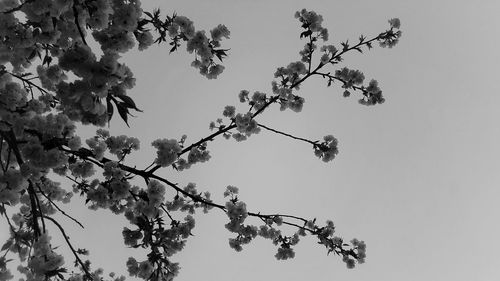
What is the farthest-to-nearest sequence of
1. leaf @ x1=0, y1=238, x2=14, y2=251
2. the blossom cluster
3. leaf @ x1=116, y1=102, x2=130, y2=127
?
1. the blossom cluster
2. leaf @ x1=0, y1=238, x2=14, y2=251
3. leaf @ x1=116, y1=102, x2=130, y2=127

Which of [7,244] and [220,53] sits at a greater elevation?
[220,53]

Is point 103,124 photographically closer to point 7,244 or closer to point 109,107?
point 109,107

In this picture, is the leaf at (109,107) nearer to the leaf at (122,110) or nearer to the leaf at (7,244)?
the leaf at (122,110)

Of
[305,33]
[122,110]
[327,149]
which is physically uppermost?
[305,33]

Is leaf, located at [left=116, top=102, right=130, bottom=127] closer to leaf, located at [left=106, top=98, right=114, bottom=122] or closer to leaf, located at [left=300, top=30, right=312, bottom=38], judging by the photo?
leaf, located at [left=106, top=98, right=114, bottom=122]

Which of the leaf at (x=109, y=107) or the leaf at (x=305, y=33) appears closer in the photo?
the leaf at (x=109, y=107)

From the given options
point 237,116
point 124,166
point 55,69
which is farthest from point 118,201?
point 237,116

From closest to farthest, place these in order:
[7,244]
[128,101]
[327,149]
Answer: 1. [128,101]
2. [7,244]
3. [327,149]

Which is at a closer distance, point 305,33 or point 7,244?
point 7,244

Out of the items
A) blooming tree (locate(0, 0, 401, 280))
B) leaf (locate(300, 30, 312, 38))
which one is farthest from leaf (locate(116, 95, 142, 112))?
leaf (locate(300, 30, 312, 38))

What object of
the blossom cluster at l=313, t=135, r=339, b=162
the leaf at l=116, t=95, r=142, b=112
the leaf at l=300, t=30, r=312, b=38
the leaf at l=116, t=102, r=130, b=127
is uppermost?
the leaf at l=300, t=30, r=312, b=38

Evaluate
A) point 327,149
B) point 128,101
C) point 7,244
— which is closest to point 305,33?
point 327,149

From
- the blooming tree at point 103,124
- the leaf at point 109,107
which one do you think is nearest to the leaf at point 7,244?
the blooming tree at point 103,124

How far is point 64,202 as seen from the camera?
26.8 feet
